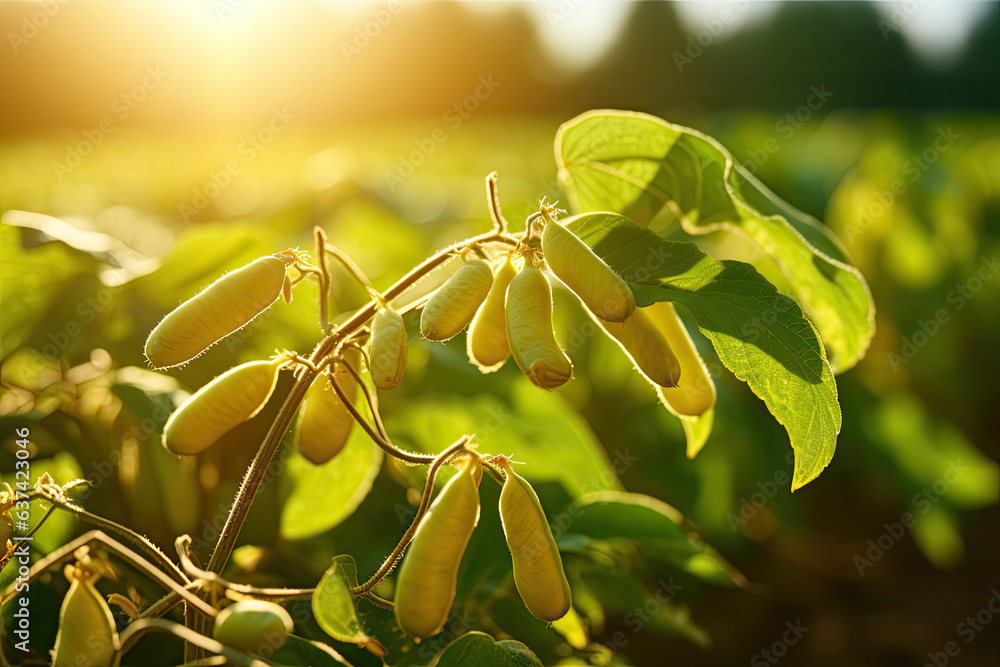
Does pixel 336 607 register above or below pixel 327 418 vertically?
below

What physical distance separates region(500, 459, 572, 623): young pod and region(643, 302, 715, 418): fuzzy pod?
172 millimetres

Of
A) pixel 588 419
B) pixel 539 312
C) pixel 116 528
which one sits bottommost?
pixel 588 419

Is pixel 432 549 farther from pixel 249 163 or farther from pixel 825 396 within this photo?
pixel 249 163

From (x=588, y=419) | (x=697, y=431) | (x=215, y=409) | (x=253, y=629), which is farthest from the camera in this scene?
(x=588, y=419)

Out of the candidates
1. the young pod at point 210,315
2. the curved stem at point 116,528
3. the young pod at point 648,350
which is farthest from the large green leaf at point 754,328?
the curved stem at point 116,528

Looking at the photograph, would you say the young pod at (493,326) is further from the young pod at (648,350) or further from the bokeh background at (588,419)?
the bokeh background at (588,419)

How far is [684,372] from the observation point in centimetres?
64

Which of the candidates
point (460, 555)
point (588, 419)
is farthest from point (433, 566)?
point (588, 419)

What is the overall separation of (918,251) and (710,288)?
7.98 feet

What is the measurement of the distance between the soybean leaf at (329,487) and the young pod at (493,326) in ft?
0.78

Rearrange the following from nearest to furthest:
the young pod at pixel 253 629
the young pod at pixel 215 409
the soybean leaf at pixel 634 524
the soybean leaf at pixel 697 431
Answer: the young pod at pixel 253 629, the young pod at pixel 215 409, the soybean leaf at pixel 697 431, the soybean leaf at pixel 634 524

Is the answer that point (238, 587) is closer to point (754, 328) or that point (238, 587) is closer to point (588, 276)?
point (588, 276)

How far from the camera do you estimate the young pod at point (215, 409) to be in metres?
0.54

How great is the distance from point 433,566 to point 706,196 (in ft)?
1.57
